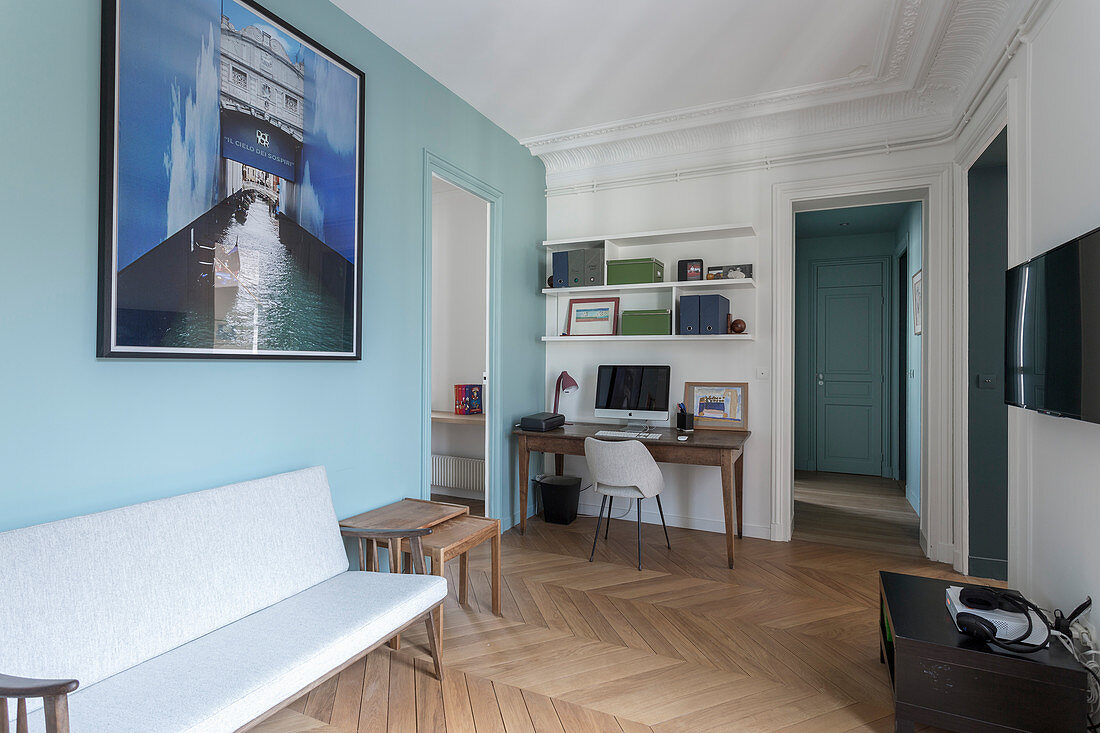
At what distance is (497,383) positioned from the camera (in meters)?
4.00

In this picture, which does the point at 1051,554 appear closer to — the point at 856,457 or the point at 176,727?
the point at 176,727

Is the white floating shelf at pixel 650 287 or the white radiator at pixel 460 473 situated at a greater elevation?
the white floating shelf at pixel 650 287

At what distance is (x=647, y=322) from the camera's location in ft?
13.4

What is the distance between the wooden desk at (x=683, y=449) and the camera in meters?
3.49

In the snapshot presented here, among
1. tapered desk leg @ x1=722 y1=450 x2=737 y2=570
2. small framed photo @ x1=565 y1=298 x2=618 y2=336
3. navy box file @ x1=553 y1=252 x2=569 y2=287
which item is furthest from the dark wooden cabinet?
navy box file @ x1=553 y1=252 x2=569 y2=287

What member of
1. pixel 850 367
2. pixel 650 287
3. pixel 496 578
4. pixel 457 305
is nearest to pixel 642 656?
pixel 496 578

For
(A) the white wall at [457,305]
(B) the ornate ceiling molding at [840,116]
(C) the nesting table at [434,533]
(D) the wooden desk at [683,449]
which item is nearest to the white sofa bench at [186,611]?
(C) the nesting table at [434,533]

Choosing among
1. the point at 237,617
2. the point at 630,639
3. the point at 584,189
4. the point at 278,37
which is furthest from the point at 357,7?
the point at 630,639

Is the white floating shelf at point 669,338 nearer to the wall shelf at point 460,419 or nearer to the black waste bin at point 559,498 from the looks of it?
the wall shelf at point 460,419

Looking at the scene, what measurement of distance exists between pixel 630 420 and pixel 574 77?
230 centimetres

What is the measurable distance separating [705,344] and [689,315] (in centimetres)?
35

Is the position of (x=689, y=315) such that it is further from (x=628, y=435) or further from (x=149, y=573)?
(x=149, y=573)

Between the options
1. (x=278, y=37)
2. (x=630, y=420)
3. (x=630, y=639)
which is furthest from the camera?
(x=630, y=420)

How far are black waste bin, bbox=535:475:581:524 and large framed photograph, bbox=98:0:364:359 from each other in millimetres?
2047
